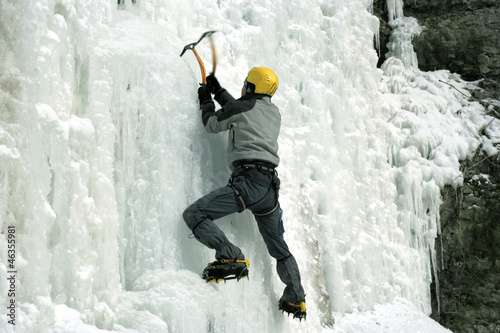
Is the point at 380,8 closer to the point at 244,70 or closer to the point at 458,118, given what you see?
the point at 458,118

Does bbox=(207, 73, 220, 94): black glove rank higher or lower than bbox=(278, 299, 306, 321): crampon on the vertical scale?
higher

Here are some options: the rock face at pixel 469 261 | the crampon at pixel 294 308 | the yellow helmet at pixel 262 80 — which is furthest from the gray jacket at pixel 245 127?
the rock face at pixel 469 261

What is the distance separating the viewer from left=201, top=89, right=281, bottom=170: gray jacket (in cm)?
396

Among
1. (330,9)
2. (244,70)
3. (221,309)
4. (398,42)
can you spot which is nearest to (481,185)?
(398,42)

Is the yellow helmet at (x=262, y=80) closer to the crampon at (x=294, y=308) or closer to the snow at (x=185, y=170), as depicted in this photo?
the snow at (x=185, y=170)

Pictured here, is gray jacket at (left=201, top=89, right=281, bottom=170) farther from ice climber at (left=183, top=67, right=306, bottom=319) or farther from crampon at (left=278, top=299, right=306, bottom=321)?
crampon at (left=278, top=299, right=306, bottom=321)

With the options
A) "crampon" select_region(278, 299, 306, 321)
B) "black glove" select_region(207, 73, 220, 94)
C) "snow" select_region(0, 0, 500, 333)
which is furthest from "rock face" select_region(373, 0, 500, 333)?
"black glove" select_region(207, 73, 220, 94)

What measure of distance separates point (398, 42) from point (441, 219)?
3055 millimetres

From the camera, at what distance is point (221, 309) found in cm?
376

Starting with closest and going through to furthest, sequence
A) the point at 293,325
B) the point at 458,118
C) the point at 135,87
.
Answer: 1. the point at 135,87
2. the point at 293,325
3. the point at 458,118

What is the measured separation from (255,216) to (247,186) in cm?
45

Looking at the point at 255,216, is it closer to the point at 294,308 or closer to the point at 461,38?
the point at 294,308

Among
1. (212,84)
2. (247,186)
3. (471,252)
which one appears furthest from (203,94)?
(471,252)

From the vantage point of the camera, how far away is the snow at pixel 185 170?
2.96 metres
